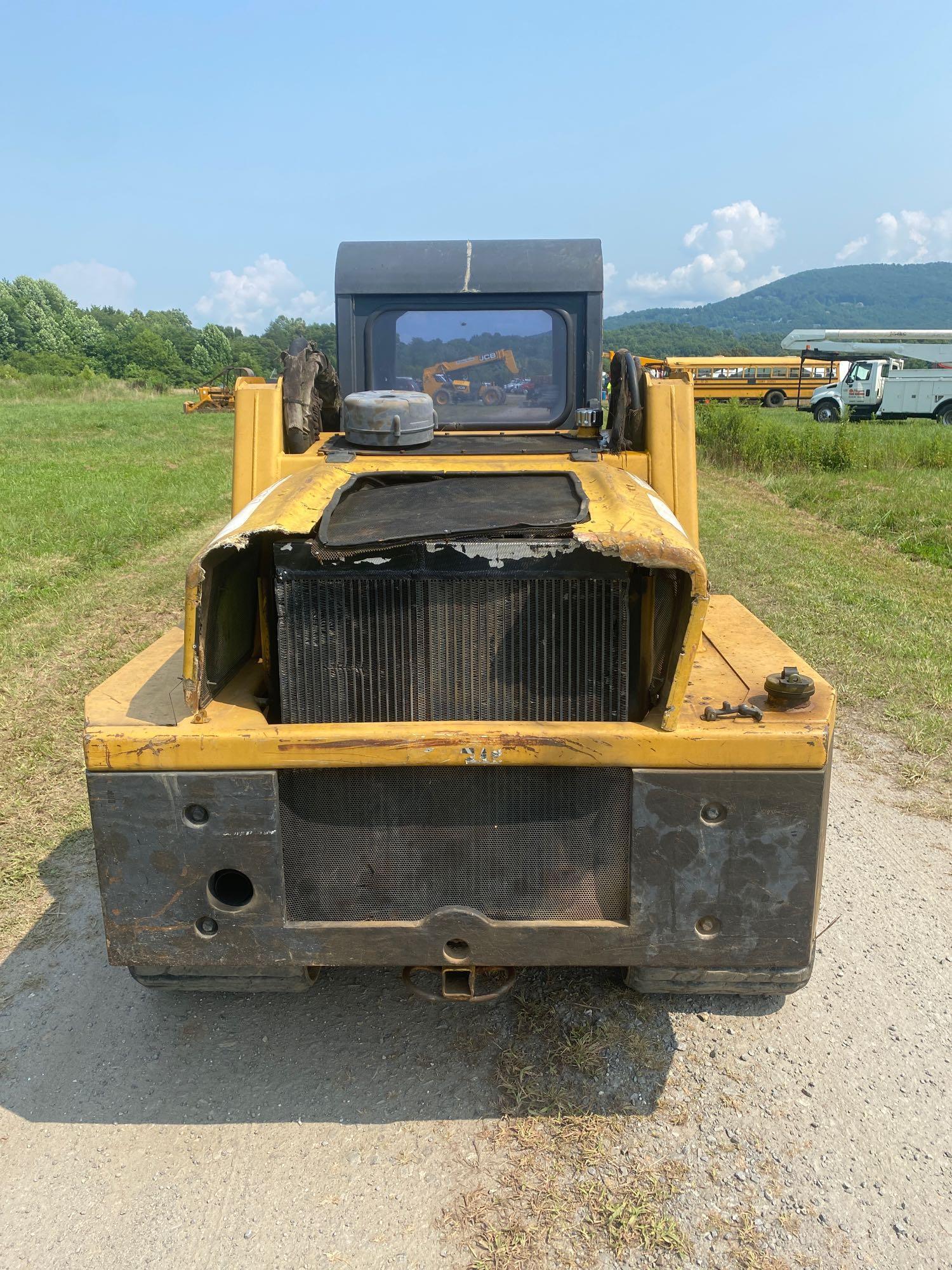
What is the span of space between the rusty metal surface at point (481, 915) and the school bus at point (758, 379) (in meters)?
40.9

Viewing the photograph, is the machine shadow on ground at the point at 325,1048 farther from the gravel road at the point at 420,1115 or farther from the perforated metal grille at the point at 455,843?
the perforated metal grille at the point at 455,843

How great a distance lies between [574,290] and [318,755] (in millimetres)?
2794

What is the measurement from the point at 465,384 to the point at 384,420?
93cm

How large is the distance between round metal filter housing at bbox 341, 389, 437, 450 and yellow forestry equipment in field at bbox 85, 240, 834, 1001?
853 millimetres

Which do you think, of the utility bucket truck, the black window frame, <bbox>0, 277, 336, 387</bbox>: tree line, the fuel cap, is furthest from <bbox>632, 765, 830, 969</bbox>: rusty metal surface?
<bbox>0, 277, 336, 387</bbox>: tree line

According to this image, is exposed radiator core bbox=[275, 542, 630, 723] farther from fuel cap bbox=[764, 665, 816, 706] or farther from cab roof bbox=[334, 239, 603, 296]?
Answer: cab roof bbox=[334, 239, 603, 296]

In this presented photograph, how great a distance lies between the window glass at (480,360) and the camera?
443 centimetres

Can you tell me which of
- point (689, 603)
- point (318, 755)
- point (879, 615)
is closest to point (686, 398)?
point (689, 603)

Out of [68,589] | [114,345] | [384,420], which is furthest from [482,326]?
[114,345]

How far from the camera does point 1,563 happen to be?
986 centimetres

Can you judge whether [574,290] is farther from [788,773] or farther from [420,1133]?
[420,1133]

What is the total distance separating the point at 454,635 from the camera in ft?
Answer: 8.77

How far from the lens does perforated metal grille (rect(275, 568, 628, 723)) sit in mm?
2648

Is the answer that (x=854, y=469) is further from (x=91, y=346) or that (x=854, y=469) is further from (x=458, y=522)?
(x=91, y=346)
